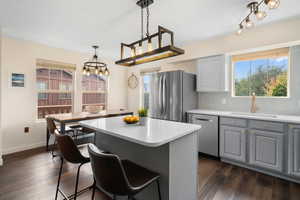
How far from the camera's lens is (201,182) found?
2229 mm

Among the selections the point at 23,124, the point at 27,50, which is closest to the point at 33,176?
the point at 23,124

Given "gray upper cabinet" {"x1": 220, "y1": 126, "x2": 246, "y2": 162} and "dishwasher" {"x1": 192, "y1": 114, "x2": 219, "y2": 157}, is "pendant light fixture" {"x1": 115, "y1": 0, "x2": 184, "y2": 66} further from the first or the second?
"gray upper cabinet" {"x1": 220, "y1": 126, "x2": 246, "y2": 162}

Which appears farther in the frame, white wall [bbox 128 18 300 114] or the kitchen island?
white wall [bbox 128 18 300 114]

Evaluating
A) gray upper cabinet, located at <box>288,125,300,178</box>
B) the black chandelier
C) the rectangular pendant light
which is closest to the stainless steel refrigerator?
the black chandelier

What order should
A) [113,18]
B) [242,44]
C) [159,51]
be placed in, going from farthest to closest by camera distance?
1. [242,44]
2. [113,18]
3. [159,51]

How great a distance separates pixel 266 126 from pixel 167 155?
1.96m

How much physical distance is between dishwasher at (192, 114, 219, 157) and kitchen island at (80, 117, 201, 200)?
4.62ft

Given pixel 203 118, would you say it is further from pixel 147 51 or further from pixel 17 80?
pixel 17 80

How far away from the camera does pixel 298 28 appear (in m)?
2.47

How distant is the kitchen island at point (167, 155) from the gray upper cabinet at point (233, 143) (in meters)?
1.37

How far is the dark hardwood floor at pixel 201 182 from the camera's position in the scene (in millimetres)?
1931

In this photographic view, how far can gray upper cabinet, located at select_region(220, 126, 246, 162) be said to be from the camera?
2.62 m

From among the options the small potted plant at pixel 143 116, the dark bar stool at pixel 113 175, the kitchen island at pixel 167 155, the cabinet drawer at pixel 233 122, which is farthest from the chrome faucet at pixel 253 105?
the dark bar stool at pixel 113 175

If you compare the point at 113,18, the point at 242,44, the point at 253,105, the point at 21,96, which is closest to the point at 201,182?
the point at 253,105
